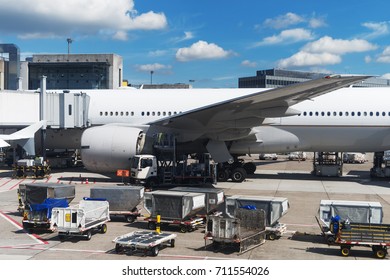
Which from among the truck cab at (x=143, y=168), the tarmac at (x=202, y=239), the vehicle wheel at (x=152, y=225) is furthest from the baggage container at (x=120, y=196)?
the truck cab at (x=143, y=168)

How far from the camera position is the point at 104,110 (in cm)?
2733

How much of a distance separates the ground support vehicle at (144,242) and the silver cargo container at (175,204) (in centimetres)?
195

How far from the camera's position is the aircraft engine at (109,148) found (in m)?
22.3

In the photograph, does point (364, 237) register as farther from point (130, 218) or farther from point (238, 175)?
point (238, 175)

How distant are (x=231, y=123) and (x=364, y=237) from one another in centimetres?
1220

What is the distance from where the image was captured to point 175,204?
13.8m

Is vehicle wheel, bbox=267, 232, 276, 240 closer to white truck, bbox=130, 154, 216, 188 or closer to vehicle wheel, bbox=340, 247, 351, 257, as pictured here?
vehicle wheel, bbox=340, 247, 351, 257

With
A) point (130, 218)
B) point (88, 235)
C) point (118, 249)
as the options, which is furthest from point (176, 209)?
point (118, 249)

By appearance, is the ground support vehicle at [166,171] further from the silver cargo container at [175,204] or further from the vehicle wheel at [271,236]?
the vehicle wheel at [271,236]

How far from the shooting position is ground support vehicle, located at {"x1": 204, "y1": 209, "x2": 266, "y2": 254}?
37.0 ft

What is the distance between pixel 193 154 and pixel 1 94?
1197cm

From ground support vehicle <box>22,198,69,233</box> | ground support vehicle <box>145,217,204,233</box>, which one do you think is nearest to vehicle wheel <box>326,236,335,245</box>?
ground support vehicle <box>145,217,204,233</box>
